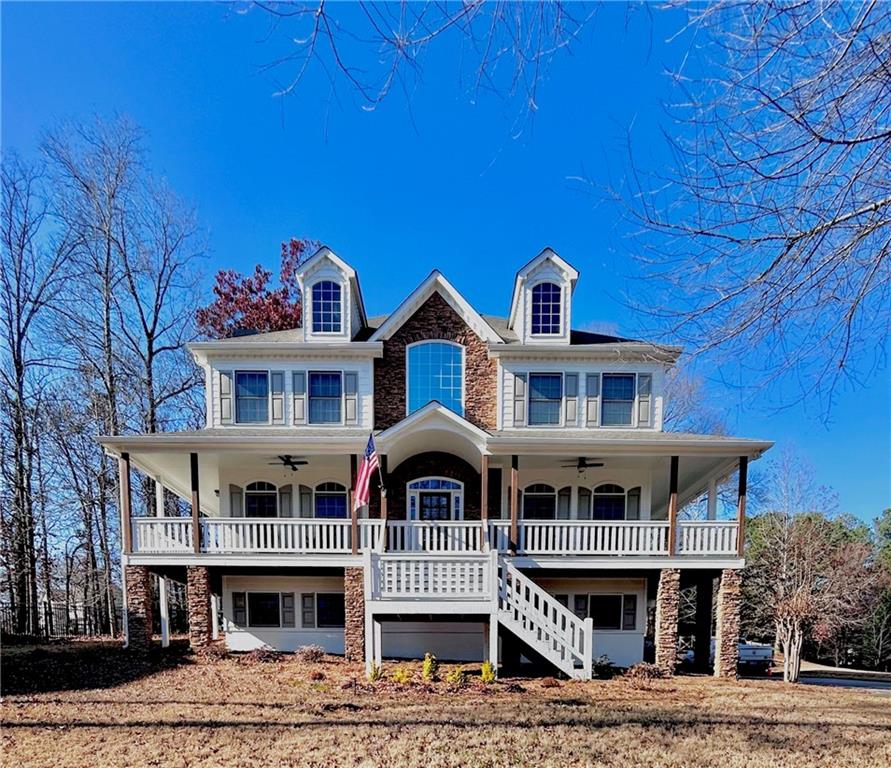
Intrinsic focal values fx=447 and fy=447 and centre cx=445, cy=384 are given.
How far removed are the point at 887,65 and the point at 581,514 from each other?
35.0ft

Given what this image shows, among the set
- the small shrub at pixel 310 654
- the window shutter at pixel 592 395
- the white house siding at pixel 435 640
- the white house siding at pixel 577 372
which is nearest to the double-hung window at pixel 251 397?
the small shrub at pixel 310 654

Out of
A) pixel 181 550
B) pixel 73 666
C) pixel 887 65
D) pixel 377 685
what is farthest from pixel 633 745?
pixel 73 666

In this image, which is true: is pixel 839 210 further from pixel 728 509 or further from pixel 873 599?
pixel 728 509

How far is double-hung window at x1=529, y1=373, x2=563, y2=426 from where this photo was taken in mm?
11766

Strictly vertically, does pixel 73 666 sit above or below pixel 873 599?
above

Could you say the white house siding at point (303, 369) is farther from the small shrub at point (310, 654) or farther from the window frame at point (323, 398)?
the small shrub at point (310, 654)

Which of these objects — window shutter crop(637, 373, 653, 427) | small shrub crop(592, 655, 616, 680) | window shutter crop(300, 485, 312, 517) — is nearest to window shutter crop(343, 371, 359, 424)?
window shutter crop(300, 485, 312, 517)

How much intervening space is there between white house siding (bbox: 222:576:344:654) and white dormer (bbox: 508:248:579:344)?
8.17 m

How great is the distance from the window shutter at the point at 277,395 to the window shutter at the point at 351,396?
5.34 feet

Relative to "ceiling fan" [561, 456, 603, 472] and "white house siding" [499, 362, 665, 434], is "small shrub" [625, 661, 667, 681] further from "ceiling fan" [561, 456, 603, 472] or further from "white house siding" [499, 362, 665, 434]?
"white house siding" [499, 362, 665, 434]

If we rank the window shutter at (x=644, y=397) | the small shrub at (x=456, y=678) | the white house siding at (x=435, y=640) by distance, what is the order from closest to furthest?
1. the small shrub at (x=456, y=678)
2. the white house siding at (x=435, y=640)
3. the window shutter at (x=644, y=397)

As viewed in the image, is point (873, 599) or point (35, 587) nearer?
point (35, 587)

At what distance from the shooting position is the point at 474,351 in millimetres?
12070

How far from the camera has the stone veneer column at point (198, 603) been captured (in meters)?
10.0
